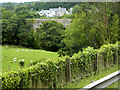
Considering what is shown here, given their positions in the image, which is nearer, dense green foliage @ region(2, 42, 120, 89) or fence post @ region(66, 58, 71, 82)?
dense green foliage @ region(2, 42, 120, 89)

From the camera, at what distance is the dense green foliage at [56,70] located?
256 cm

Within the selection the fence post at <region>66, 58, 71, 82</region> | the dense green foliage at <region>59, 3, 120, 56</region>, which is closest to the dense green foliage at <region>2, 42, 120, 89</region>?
the fence post at <region>66, 58, 71, 82</region>

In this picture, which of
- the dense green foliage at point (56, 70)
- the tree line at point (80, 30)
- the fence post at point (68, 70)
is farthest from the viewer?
the tree line at point (80, 30)

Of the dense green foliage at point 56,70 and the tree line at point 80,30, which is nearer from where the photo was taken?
the dense green foliage at point 56,70

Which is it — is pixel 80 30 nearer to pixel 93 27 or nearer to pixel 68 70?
pixel 93 27

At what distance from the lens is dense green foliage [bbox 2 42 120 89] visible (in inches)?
101

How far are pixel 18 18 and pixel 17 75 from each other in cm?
304

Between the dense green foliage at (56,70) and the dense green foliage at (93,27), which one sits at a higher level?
the dense green foliage at (93,27)

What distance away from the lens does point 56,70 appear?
10.5 ft

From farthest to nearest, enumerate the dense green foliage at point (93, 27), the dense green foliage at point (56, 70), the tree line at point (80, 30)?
the dense green foliage at point (93, 27) < the tree line at point (80, 30) < the dense green foliage at point (56, 70)

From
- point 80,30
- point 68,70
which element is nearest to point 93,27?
point 80,30

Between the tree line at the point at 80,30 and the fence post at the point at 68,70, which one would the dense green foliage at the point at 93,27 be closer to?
the tree line at the point at 80,30

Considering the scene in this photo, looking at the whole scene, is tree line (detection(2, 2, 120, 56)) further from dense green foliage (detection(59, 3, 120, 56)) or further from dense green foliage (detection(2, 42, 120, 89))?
dense green foliage (detection(2, 42, 120, 89))

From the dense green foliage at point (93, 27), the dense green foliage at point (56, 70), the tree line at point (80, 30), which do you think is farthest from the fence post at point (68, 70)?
the dense green foliage at point (93, 27)
